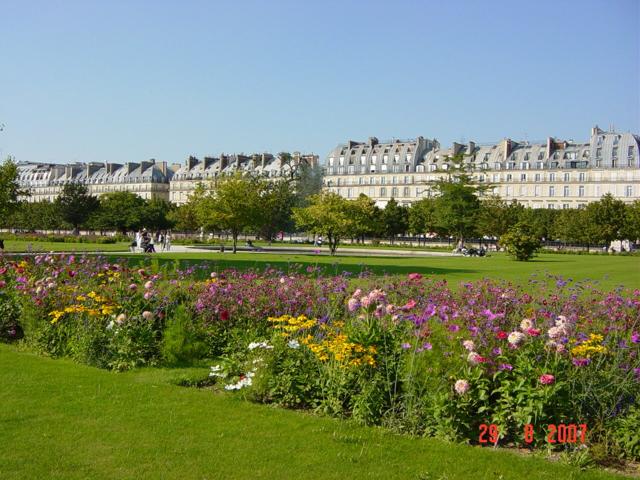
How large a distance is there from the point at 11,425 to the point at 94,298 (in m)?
3.47

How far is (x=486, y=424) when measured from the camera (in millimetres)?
6367

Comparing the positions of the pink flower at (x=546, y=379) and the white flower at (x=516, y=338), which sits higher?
the white flower at (x=516, y=338)

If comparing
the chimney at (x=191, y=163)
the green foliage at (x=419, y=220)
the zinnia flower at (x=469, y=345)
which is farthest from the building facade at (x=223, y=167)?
the zinnia flower at (x=469, y=345)

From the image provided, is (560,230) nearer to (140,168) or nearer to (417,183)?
(417,183)

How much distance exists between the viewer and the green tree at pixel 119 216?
9131 centimetres

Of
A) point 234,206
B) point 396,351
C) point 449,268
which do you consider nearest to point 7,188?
point 449,268

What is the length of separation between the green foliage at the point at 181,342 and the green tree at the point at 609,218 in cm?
7542

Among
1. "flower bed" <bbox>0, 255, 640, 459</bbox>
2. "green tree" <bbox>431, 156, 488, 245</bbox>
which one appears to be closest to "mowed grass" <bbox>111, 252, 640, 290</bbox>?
"flower bed" <bbox>0, 255, 640, 459</bbox>

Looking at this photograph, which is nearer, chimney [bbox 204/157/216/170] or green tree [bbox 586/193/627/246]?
green tree [bbox 586/193/627/246]

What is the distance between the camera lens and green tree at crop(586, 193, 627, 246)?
7788cm

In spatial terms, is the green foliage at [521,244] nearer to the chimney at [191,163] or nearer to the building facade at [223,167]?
the building facade at [223,167]

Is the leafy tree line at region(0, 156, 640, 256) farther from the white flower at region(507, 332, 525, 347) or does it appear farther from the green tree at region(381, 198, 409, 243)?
the white flower at region(507, 332, 525, 347)

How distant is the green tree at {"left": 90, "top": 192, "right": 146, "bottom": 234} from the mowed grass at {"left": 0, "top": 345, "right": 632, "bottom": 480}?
283 ft

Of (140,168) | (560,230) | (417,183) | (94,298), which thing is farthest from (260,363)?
(140,168)
